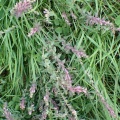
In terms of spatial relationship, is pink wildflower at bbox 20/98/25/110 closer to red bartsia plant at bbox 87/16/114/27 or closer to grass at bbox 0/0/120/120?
grass at bbox 0/0/120/120

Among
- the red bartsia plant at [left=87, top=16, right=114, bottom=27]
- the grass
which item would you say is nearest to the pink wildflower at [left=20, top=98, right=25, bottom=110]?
the grass

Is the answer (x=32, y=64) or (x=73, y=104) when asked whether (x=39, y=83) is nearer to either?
(x=32, y=64)

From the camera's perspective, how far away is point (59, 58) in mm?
1758

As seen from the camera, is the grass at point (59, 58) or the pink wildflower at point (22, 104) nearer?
the pink wildflower at point (22, 104)

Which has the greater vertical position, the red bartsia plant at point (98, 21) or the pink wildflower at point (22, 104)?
the red bartsia plant at point (98, 21)

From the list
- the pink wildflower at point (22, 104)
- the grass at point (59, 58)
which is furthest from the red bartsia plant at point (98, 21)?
the pink wildflower at point (22, 104)

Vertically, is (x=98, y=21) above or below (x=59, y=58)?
above

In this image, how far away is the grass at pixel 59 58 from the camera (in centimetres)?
171

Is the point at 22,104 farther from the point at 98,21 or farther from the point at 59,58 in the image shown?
the point at 98,21

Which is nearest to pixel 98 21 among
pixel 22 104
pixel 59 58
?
pixel 59 58

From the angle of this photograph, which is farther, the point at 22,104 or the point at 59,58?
the point at 59,58

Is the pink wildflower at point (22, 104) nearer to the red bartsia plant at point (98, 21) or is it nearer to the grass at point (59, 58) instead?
the grass at point (59, 58)

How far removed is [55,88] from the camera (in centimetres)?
161

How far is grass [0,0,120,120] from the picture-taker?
1.71 metres
